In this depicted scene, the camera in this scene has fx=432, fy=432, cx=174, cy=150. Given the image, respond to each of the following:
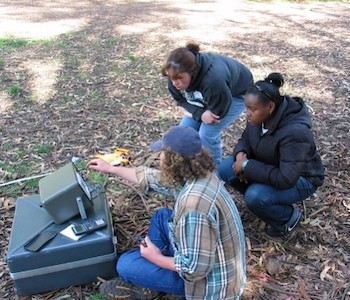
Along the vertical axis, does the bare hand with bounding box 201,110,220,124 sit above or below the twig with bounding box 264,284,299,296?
above

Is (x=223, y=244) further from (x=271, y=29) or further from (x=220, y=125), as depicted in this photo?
(x=271, y=29)

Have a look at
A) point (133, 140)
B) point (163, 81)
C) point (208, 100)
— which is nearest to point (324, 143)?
point (208, 100)

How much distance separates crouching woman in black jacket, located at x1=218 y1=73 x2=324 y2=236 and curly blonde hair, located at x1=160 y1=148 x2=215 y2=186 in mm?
902

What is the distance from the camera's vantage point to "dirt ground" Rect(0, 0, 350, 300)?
3090 millimetres

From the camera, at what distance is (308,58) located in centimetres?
717

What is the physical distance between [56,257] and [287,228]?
1655 mm

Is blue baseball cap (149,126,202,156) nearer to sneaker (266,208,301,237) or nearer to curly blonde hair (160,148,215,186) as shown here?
curly blonde hair (160,148,215,186)

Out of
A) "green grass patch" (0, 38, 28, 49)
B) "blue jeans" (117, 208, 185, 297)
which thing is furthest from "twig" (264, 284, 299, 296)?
"green grass patch" (0, 38, 28, 49)

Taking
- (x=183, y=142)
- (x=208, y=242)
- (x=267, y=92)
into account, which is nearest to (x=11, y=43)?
(x=267, y=92)

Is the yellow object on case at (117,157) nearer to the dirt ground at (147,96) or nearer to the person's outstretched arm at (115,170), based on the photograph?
the dirt ground at (147,96)

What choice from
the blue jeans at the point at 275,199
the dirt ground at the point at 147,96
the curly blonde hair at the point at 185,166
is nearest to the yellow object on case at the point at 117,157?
the dirt ground at the point at 147,96

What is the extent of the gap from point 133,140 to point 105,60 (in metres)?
2.83

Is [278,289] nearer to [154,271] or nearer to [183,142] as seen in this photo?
[154,271]

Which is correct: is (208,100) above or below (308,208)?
above
